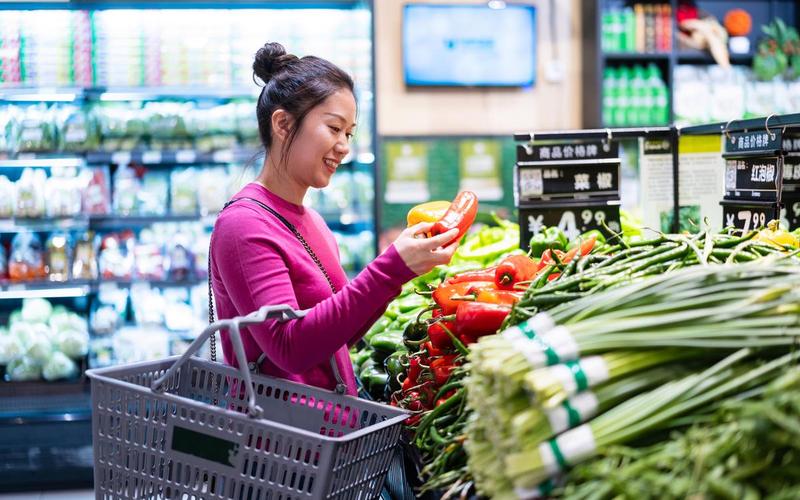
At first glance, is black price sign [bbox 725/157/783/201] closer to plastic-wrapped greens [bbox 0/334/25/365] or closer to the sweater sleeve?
the sweater sleeve

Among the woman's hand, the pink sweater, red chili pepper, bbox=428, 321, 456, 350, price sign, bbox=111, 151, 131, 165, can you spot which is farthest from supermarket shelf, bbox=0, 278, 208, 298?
the woman's hand

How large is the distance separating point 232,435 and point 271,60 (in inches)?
40.6

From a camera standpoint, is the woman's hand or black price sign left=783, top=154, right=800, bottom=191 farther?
black price sign left=783, top=154, right=800, bottom=191

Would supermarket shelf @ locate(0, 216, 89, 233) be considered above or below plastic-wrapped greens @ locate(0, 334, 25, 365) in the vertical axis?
above

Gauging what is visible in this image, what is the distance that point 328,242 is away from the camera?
2.21 m

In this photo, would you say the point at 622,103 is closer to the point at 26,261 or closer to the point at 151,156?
the point at 151,156

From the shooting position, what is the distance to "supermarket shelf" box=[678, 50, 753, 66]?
5699 mm

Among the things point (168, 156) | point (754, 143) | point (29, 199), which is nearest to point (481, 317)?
point (754, 143)

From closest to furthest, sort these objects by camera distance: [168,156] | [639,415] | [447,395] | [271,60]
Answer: [639,415], [447,395], [271,60], [168,156]

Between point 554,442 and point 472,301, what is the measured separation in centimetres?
69

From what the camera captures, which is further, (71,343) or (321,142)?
(71,343)

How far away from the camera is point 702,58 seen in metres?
5.75

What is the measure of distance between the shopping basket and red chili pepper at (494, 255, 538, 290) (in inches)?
15.6

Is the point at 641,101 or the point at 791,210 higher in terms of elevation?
the point at 641,101
